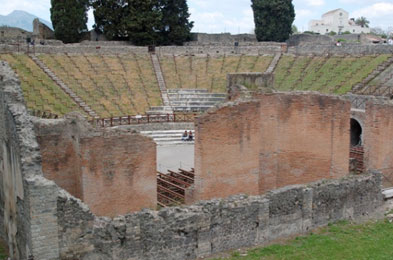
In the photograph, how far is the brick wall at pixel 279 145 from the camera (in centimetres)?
1259

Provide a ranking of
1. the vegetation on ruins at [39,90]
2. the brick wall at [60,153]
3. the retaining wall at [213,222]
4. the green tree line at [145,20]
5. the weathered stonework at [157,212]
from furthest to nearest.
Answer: the green tree line at [145,20] < the vegetation on ruins at [39,90] < the brick wall at [60,153] < the retaining wall at [213,222] < the weathered stonework at [157,212]

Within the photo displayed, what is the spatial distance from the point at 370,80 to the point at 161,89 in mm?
13988

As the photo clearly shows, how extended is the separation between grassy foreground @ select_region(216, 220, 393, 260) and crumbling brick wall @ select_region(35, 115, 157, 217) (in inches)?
142

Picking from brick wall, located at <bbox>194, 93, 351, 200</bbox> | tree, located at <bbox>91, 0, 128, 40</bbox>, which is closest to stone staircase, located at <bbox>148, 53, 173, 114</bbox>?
tree, located at <bbox>91, 0, 128, 40</bbox>

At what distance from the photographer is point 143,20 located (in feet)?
131

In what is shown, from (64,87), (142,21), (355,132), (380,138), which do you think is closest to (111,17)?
(142,21)

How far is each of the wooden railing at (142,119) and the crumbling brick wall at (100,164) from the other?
13.3 meters

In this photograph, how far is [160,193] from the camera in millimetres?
14438

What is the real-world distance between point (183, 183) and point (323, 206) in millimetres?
4864

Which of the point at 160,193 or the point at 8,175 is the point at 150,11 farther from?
the point at 8,175

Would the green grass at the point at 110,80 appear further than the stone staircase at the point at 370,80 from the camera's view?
Yes

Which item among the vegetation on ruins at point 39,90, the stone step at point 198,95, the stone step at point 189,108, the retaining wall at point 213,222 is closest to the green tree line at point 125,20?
the vegetation on ruins at point 39,90

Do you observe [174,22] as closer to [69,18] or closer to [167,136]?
[69,18]

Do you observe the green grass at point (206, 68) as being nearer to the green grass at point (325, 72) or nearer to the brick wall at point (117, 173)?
the green grass at point (325, 72)
